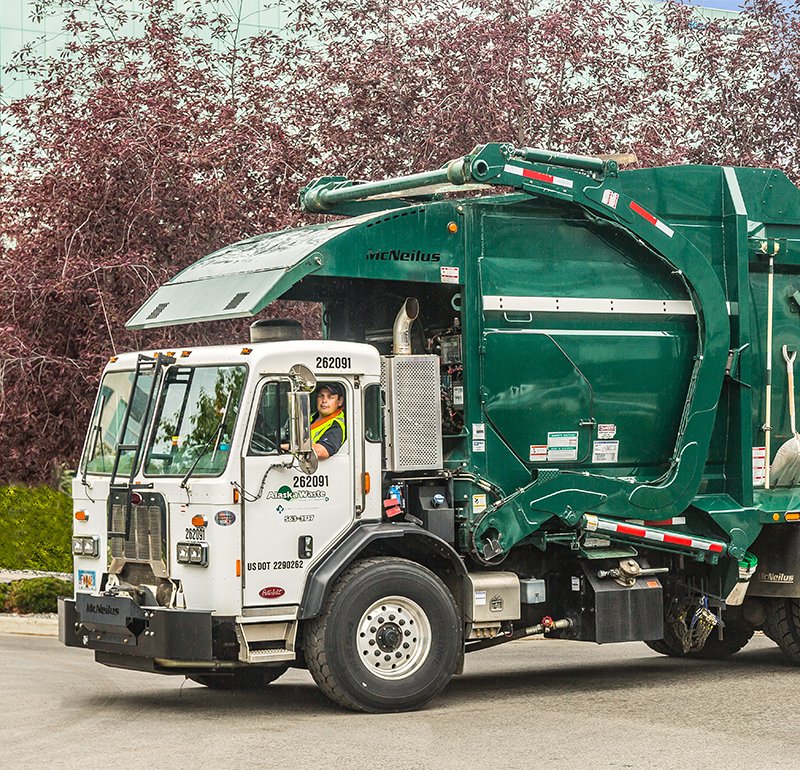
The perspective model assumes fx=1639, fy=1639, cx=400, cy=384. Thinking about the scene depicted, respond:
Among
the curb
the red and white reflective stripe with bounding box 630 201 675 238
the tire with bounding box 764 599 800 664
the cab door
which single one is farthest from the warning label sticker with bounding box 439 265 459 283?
the curb

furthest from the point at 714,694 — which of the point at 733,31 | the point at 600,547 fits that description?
the point at 733,31

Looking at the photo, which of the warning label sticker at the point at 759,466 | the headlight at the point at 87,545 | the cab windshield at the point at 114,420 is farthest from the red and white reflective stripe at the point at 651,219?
the headlight at the point at 87,545

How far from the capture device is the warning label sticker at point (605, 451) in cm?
1214

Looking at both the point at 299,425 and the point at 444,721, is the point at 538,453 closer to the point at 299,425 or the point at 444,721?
the point at 299,425

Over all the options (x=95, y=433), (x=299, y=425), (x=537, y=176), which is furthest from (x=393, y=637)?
(x=537, y=176)

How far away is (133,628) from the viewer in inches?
422

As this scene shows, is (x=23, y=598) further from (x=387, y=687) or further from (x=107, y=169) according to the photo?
(x=387, y=687)

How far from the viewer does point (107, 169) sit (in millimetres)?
16922

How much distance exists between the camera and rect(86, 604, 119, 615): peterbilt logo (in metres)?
10.8

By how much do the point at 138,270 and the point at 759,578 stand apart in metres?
7.21

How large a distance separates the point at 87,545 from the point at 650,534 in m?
4.11

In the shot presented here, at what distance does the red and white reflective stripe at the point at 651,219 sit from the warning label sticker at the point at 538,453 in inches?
75.7

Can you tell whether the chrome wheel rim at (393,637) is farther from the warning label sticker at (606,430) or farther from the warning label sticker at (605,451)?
the warning label sticker at (606,430)

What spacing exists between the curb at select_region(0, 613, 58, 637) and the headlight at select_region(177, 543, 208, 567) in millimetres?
5436
